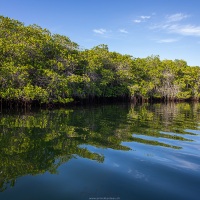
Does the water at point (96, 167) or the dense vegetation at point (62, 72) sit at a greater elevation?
the dense vegetation at point (62, 72)

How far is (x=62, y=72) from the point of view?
19.5 m

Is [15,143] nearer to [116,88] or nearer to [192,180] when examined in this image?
[192,180]

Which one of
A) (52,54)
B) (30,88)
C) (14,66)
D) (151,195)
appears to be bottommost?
(151,195)

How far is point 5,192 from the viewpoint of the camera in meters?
3.25

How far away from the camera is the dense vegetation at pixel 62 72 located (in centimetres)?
1514

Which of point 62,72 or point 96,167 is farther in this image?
point 62,72

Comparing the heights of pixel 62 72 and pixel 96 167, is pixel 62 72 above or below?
above

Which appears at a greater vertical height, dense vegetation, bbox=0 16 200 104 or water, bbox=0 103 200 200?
dense vegetation, bbox=0 16 200 104

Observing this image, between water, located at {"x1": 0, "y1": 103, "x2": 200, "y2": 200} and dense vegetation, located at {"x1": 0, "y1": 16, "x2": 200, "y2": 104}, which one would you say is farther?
dense vegetation, located at {"x1": 0, "y1": 16, "x2": 200, "y2": 104}

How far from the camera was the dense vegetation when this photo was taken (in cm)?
1514

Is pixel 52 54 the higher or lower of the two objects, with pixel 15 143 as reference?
higher

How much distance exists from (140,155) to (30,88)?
11083 millimetres

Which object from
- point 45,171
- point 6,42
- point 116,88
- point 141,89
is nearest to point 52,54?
point 6,42

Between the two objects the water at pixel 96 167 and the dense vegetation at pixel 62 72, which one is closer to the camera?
the water at pixel 96 167
